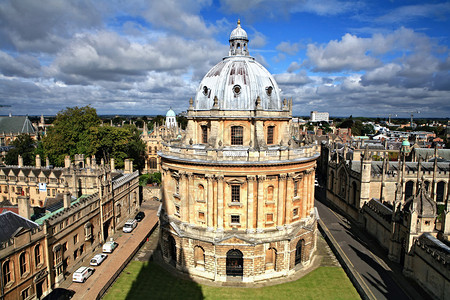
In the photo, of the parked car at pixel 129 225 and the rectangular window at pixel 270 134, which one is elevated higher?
the rectangular window at pixel 270 134

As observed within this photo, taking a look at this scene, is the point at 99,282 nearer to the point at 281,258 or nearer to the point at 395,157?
the point at 281,258

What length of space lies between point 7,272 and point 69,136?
4217cm

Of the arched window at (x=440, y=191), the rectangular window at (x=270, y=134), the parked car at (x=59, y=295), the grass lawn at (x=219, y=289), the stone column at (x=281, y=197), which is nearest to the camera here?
the parked car at (x=59, y=295)

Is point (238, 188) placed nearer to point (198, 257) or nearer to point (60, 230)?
point (198, 257)

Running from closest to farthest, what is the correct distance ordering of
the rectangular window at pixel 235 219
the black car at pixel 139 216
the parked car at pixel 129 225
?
the rectangular window at pixel 235 219, the parked car at pixel 129 225, the black car at pixel 139 216

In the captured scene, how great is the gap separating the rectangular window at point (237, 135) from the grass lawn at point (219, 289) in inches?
634

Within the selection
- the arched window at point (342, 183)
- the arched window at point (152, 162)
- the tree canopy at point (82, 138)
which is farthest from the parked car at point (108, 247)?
the arched window at point (152, 162)

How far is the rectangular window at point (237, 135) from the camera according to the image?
116ft

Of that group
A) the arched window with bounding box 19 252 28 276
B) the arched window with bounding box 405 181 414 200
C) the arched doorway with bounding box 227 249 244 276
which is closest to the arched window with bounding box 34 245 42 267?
the arched window with bounding box 19 252 28 276

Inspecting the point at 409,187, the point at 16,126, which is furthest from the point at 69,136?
the point at 16,126

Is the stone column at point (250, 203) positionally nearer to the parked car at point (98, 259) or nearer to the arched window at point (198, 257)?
the arched window at point (198, 257)

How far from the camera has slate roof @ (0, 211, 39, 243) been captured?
26497mm

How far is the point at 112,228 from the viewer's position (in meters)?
45.6

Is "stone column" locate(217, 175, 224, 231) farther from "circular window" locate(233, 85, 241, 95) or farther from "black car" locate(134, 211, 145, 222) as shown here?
"black car" locate(134, 211, 145, 222)
